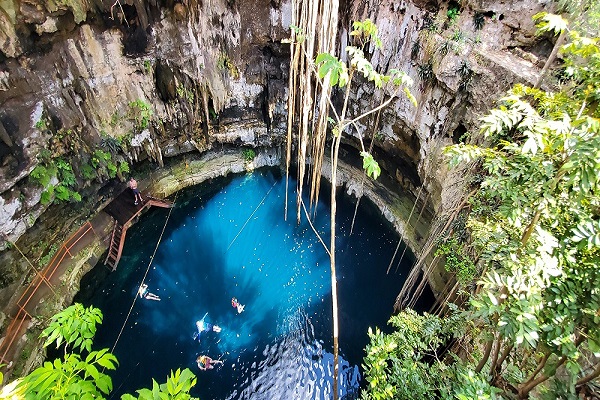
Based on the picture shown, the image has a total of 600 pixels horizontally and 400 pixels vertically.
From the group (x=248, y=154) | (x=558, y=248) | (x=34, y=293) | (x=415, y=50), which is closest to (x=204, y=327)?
(x=34, y=293)

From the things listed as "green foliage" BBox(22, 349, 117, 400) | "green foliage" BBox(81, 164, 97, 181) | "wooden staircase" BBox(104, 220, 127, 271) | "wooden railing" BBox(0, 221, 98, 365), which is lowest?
"wooden staircase" BBox(104, 220, 127, 271)

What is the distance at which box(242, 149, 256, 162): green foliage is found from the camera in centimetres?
1120

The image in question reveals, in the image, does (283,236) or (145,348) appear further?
(283,236)

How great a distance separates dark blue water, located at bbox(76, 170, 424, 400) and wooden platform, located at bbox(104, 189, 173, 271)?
0.76 ft

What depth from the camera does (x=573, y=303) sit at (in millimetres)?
2115

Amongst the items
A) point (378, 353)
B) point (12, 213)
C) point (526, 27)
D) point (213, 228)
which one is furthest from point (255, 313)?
point (526, 27)

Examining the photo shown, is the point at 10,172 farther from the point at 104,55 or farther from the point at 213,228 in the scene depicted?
the point at 213,228

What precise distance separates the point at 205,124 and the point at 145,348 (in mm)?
6223

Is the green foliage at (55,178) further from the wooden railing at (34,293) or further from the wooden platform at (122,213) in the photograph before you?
the wooden platform at (122,213)

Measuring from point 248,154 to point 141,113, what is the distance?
3.37m

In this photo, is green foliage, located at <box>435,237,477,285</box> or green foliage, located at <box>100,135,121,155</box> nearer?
Answer: green foliage, located at <box>435,237,477,285</box>

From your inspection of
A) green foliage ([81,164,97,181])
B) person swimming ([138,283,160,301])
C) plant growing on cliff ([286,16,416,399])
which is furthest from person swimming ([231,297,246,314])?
green foliage ([81,164,97,181])

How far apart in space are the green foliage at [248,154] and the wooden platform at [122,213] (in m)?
2.80

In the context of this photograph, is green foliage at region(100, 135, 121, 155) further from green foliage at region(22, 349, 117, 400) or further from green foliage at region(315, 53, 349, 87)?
green foliage at region(22, 349, 117, 400)
